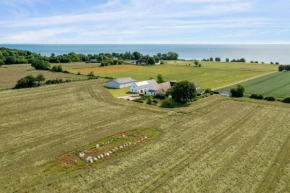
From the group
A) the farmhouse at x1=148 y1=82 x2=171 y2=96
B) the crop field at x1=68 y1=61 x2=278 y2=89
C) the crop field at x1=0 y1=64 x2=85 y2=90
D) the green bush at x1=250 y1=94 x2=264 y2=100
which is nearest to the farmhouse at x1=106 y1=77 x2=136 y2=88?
the farmhouse at x1=148 y1=82 x2=171 y2=96

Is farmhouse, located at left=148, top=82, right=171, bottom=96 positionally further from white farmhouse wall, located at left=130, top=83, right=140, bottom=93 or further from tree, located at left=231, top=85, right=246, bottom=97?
tree, located at left=231, top=85, right=246, bottom=97

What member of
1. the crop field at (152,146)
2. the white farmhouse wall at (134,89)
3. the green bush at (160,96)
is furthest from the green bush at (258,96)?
the white farmhouse wall at (134,89)

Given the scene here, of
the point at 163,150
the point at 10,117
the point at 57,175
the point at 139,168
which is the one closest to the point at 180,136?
the point at 163,150

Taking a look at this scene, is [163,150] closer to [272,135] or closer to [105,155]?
[105,155]

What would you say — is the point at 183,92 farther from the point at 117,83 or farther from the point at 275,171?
the point at 275,171

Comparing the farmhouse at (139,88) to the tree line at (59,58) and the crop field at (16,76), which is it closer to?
the crop field at (16,76)
